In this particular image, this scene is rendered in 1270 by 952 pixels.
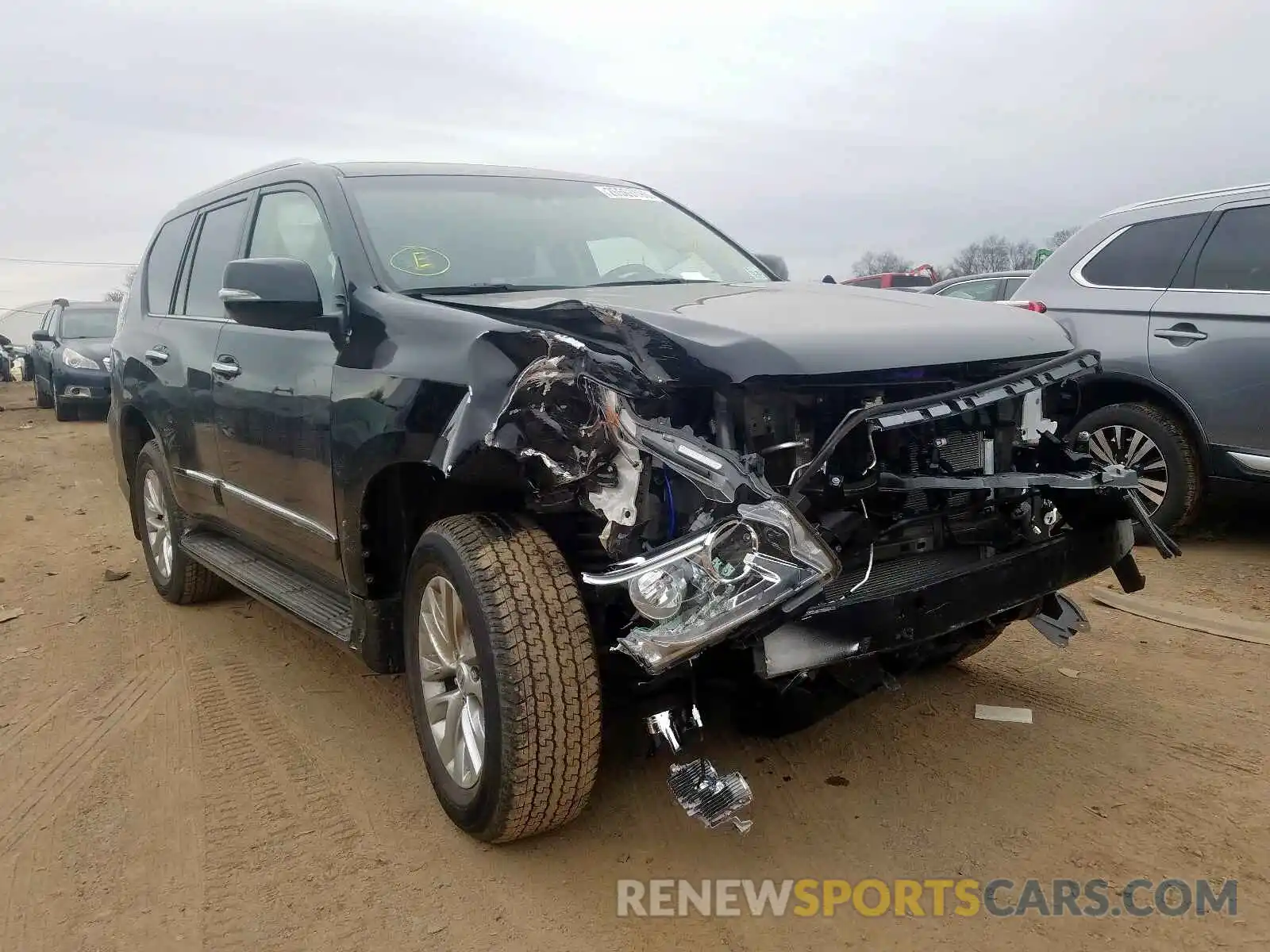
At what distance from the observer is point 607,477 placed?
2.37m

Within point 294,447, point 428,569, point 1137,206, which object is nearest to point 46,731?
point 294,447

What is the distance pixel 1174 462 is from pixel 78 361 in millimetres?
13768

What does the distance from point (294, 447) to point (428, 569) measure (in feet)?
2.84

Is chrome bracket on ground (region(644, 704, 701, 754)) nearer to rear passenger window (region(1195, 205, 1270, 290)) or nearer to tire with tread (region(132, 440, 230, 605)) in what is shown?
tire with tread (region(132, 440, 230, 605))

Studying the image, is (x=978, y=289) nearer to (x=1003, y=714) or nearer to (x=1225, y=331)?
(x=1225, y=331)

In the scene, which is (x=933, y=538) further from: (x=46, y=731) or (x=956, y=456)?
(x=46, y=731)

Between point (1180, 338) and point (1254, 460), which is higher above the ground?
point (1180, 338)

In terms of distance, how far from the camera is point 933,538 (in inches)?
106

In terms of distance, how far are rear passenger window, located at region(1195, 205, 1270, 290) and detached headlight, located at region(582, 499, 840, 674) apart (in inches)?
155

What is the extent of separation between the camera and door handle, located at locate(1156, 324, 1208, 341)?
4.91m

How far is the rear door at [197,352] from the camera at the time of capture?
4.02 m

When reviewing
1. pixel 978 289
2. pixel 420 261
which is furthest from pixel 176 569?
pixel 978 289

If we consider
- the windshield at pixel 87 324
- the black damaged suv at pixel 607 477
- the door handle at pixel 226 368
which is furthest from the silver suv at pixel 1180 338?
the windshield at pixel 87 324

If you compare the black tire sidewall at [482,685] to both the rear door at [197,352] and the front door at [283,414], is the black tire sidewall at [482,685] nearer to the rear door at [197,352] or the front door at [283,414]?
the front door at [283,414]
